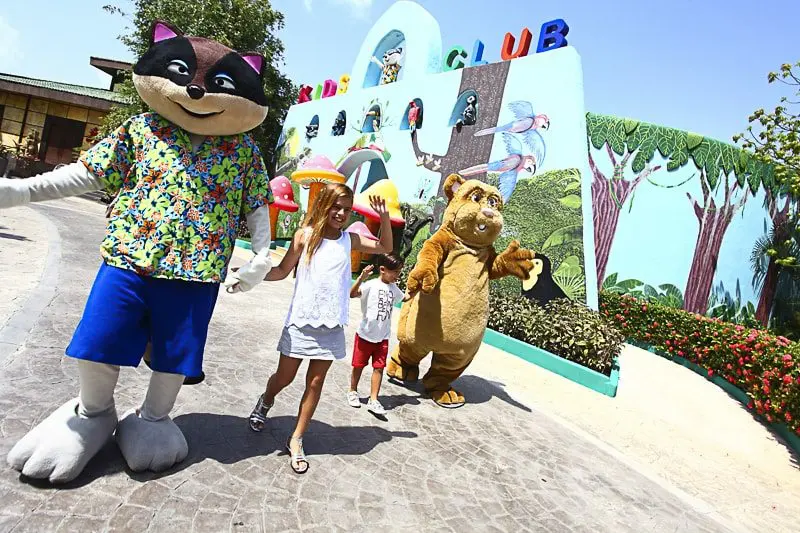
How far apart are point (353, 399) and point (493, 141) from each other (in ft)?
26.2

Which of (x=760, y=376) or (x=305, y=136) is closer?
(x=760, y=376)

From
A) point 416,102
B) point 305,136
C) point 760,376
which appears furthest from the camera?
point 305,136

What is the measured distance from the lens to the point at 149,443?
253 cm

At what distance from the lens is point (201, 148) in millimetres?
2566

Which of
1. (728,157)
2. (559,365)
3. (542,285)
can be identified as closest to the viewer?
(559,365)

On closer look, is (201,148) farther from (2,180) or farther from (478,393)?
(478,393)

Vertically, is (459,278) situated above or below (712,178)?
below

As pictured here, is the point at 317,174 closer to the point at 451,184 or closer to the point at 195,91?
the point at 451,184

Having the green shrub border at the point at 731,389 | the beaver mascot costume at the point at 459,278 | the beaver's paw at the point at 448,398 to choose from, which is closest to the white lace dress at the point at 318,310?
the beaver mascot costume at the point at 459,278

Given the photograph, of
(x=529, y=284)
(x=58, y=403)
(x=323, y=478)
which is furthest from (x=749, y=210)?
(x=58, y=403)

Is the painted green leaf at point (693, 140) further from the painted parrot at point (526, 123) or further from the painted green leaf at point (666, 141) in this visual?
the painted parrot at point (526, 123)

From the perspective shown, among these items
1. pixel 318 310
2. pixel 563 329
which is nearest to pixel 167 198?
pixel 318 310

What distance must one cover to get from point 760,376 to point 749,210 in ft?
21.7

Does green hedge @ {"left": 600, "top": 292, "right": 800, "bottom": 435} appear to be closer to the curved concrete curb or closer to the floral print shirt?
the floral print shirt
